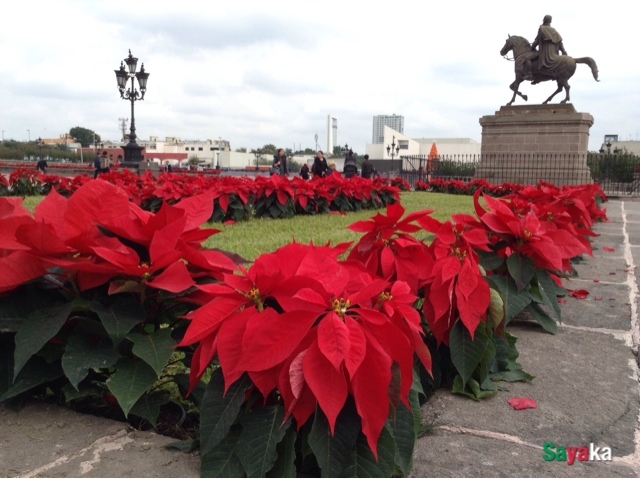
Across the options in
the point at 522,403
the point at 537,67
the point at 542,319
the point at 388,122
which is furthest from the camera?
the point at 388,122

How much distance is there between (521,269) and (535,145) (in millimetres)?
16648

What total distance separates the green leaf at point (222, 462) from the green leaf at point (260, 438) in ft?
0.08

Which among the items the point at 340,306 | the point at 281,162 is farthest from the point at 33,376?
the point at 281,162

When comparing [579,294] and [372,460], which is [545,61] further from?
[372,460]

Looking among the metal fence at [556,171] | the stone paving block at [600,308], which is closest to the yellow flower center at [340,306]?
the stone paving block at [600,308]

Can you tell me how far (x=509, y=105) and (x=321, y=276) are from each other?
18.0m

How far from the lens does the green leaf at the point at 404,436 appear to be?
0.96 meters

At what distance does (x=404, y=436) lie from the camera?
0.98 m

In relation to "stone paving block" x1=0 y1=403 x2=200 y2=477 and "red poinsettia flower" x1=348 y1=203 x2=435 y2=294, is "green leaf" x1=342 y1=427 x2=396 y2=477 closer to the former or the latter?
"stone paving block" x1=0 y1=403 x2=200 y2=477

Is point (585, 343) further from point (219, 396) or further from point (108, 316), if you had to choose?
point (108, 316)

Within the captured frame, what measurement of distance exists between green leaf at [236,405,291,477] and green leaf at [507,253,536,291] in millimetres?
1002

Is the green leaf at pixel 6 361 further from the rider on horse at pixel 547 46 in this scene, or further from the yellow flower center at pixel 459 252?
the rider on horse at pixel 547 46

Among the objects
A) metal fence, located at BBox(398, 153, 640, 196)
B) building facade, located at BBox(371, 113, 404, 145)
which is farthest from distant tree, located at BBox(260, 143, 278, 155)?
metal fence, located at BBox(398, 153, 640, 196)

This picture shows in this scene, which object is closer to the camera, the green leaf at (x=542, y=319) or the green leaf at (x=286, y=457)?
the green leaf at (x=286, y=457)
